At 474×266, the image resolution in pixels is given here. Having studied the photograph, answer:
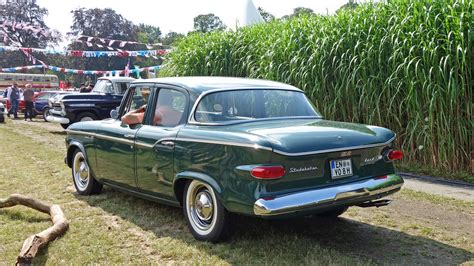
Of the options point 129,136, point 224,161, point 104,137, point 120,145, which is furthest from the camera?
point 104,137

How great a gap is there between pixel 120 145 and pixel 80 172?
146 centimetres

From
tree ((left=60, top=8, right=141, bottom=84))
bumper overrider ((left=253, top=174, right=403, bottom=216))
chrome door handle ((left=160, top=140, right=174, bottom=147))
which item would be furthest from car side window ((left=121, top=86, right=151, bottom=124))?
tree ((left=60, top=8, right=141, bottom=84))

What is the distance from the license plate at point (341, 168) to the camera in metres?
3.84

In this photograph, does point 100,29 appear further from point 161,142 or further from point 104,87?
point 161,142

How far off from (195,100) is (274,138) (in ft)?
3.67

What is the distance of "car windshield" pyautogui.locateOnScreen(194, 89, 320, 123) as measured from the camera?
4.39 metres

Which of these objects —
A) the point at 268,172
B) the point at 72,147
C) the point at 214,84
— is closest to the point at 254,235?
the point at 268,172

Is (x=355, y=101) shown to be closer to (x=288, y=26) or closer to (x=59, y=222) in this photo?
(x=288, y=26)

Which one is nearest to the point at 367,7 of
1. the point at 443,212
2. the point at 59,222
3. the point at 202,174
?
the point at 443,212

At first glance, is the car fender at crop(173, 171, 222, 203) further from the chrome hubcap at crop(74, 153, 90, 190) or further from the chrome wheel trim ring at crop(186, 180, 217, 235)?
the chrome hubcap at crop(74, 153, 90, 190)

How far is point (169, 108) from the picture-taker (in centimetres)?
479

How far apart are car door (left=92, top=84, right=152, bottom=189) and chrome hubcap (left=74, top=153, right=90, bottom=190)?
63 cm

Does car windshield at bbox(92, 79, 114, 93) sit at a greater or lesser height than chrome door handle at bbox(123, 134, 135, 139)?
greater

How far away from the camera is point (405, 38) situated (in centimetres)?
723
